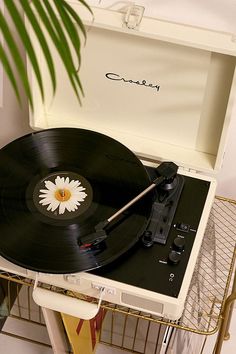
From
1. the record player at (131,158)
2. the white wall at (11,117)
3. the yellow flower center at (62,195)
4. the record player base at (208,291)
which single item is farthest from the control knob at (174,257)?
the white wall at (11,117)

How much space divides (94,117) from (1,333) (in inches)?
25.5

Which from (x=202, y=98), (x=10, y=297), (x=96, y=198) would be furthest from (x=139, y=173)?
(x=10, y=297)

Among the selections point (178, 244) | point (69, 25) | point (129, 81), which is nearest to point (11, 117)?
point (129, 81)

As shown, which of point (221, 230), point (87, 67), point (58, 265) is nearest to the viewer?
point (58, 265)

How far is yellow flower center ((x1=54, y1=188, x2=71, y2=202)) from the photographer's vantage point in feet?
3.37

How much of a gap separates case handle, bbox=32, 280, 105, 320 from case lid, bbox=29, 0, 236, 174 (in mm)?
347

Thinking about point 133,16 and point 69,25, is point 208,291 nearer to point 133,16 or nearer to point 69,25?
point 133,16

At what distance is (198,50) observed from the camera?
3.35 ft

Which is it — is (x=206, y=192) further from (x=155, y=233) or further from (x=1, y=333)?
(x=1, y=333)

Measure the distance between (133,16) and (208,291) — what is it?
0.62 m

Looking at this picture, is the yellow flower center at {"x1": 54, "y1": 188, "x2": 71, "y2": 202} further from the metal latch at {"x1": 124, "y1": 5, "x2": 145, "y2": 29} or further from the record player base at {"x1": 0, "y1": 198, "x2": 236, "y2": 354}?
the metal latch at {"x1": 124, "y1": 5, "x2": 145, "y2": 29}

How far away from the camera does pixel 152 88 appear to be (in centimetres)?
112

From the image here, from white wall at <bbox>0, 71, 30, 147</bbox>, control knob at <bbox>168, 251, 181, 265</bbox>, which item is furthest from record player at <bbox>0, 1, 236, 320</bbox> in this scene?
white wall at <bbox>0, 71, 30, 147</bbox>

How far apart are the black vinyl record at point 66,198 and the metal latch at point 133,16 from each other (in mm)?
233
